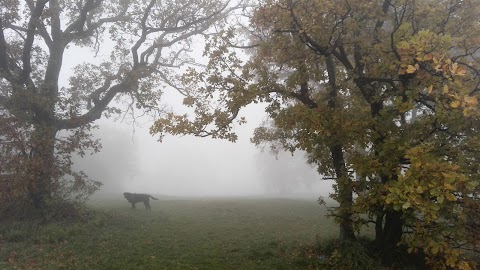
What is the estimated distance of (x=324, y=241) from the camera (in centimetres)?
1009

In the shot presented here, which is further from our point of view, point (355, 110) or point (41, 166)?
point (41, 166)

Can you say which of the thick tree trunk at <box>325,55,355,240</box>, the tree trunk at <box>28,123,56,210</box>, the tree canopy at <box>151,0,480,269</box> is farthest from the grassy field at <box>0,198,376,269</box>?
the tree canopy at <box>151,0,480,269</box>

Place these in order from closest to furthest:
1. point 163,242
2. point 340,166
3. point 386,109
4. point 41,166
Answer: point 386,109, point 340,166, point 163,242, point 41,166

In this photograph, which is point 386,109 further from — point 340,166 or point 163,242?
point 163,242

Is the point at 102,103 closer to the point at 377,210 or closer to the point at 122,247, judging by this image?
the point at 122,247

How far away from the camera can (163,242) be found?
11523 mm

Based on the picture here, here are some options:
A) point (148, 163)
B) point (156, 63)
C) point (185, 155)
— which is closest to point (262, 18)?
point (156, 63)

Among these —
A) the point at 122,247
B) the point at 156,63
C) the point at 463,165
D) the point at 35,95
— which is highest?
the point at 156,63

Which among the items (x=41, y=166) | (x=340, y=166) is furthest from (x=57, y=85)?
(x=340, y=166)

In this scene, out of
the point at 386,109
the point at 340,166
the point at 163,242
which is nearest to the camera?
the point at 386,109

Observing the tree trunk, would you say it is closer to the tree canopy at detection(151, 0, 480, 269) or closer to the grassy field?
the grassy field

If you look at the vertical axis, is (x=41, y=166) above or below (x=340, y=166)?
above

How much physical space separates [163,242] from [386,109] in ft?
27.7

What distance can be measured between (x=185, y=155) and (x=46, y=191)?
117 m
